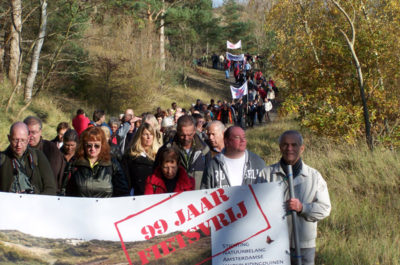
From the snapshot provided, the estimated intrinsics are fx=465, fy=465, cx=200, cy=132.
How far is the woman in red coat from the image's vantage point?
183 inches

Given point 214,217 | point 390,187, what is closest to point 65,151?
point 214,217

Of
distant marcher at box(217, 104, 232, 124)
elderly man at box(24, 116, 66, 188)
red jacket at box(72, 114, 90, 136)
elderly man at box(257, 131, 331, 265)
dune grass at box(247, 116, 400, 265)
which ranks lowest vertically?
dune grass at box(247, 116, 400, 265)

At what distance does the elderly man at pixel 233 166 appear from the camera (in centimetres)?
459

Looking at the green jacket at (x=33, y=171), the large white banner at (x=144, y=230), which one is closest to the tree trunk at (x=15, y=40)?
the green jacket at (x=33, y=171)

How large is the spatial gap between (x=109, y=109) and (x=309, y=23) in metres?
16.0

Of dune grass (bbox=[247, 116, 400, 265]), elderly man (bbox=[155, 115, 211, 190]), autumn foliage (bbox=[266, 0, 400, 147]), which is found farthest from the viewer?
autumn foliage (bbox=[266, 0, 400, 147])

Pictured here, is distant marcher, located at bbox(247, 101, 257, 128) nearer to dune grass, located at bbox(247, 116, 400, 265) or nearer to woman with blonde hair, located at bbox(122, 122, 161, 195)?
dune grass, located at bbox(247, 116, 400, 265)

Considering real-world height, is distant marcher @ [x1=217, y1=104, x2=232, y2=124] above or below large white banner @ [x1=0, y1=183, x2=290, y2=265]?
above

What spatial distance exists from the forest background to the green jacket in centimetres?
333

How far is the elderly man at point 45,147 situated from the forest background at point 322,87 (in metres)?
3.57

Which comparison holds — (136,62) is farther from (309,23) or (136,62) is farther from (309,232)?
(309,232)

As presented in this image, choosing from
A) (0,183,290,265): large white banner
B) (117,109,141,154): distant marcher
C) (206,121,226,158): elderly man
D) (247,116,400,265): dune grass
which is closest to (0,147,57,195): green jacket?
(0,183,290,265): large white banner

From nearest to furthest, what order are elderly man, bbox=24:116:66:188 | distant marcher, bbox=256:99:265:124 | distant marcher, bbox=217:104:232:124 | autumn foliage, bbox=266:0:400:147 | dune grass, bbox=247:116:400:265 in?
1. dune grass, bbox=247:116:400:265
2. elderly man, bbox=24:116:66:188
3. autumn foliage, bbox=266:0:400:147
4. distant marcher, bbox=217:104:232:124
5. distant marcher, bbox=256:99:265:124

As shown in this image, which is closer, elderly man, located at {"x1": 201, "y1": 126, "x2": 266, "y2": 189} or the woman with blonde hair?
elderly man, located at {"x1": 201, "y1": 126, "x2": 266, "y2": 189}
